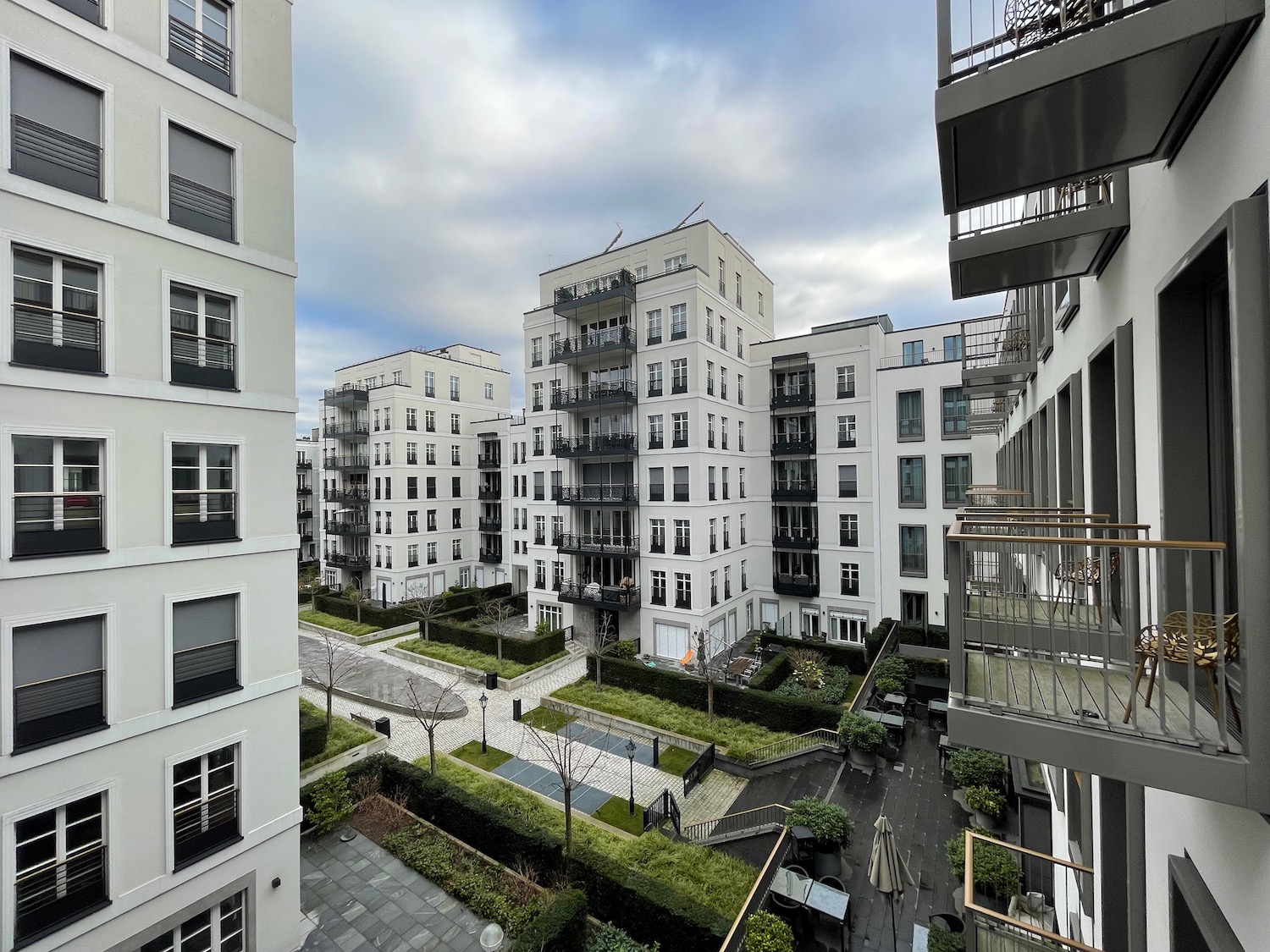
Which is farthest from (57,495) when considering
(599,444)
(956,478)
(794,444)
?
(956,478)

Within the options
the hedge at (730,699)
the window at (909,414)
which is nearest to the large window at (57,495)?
the hedge at (730,699)

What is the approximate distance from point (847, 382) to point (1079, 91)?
2485 centimetres

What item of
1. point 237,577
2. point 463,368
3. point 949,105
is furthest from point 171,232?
point 463,368

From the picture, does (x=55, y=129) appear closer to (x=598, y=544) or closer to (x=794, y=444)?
(x=598, y=544)

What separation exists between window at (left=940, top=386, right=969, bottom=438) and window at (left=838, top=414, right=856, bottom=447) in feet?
13.1

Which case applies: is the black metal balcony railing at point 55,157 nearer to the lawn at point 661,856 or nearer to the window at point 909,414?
the lawn at point 661,856

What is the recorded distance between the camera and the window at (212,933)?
8.52 metres

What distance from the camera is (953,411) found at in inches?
965

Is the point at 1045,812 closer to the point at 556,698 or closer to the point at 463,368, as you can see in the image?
the point at 556,698

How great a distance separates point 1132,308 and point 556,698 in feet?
67.0

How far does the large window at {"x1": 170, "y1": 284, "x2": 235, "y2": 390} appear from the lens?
346 inches

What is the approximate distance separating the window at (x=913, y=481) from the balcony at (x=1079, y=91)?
2320 cm

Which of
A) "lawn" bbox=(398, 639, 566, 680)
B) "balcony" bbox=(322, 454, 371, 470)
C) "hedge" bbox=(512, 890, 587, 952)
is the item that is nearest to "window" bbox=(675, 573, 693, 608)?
"lawn" bbox=(398, 639, 566, 680)

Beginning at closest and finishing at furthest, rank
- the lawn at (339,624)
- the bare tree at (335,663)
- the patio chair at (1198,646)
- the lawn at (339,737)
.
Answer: the patio chair at (1198,646), the lawn at (339,737), the bare tree at (335,663), the lawn at (339,624)
